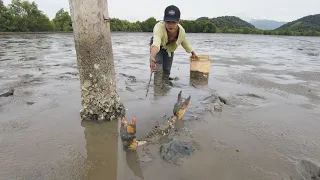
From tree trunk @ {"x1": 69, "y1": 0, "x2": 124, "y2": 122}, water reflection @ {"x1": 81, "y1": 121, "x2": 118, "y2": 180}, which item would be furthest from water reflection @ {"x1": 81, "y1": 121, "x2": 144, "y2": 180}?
tree trunk @ {"x1": 69, "y1": 0, "x2": 124, "y2": 122}

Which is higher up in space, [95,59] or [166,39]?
[166,39]

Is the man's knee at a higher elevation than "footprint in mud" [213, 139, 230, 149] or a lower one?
higher

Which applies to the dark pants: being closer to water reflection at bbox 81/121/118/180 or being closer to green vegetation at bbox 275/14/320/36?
water reflection at bbox 81/121/118/180

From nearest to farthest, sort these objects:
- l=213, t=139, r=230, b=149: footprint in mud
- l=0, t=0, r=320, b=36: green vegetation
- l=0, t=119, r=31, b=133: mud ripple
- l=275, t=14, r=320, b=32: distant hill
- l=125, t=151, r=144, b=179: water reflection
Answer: l=125, t=151, r=144, b=179: water reflection < l=213, t=139, r=230, b=149: footprint in mud < l=0, t=119, r=31, b=133: mud ripple < l=0, t=0, r=320, b=36: green vegetation < l=275, t=14, r=320, b=32: distant hill

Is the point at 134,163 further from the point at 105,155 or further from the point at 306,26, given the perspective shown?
the point at 306,26

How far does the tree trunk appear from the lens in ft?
9.91

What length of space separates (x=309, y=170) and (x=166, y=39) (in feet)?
11.2

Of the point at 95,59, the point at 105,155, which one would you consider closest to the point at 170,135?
the point at 105,155

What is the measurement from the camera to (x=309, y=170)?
2.37 meters

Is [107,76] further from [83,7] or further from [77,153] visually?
[77,153]

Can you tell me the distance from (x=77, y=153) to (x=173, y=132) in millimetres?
1253

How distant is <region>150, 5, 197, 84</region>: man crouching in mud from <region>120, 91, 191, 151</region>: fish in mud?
0.77m

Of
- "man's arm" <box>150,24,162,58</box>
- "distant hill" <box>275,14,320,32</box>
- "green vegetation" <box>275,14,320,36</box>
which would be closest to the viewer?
"man's arm" <box>150,24,162,58</box>

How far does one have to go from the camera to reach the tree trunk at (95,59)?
119 inches
